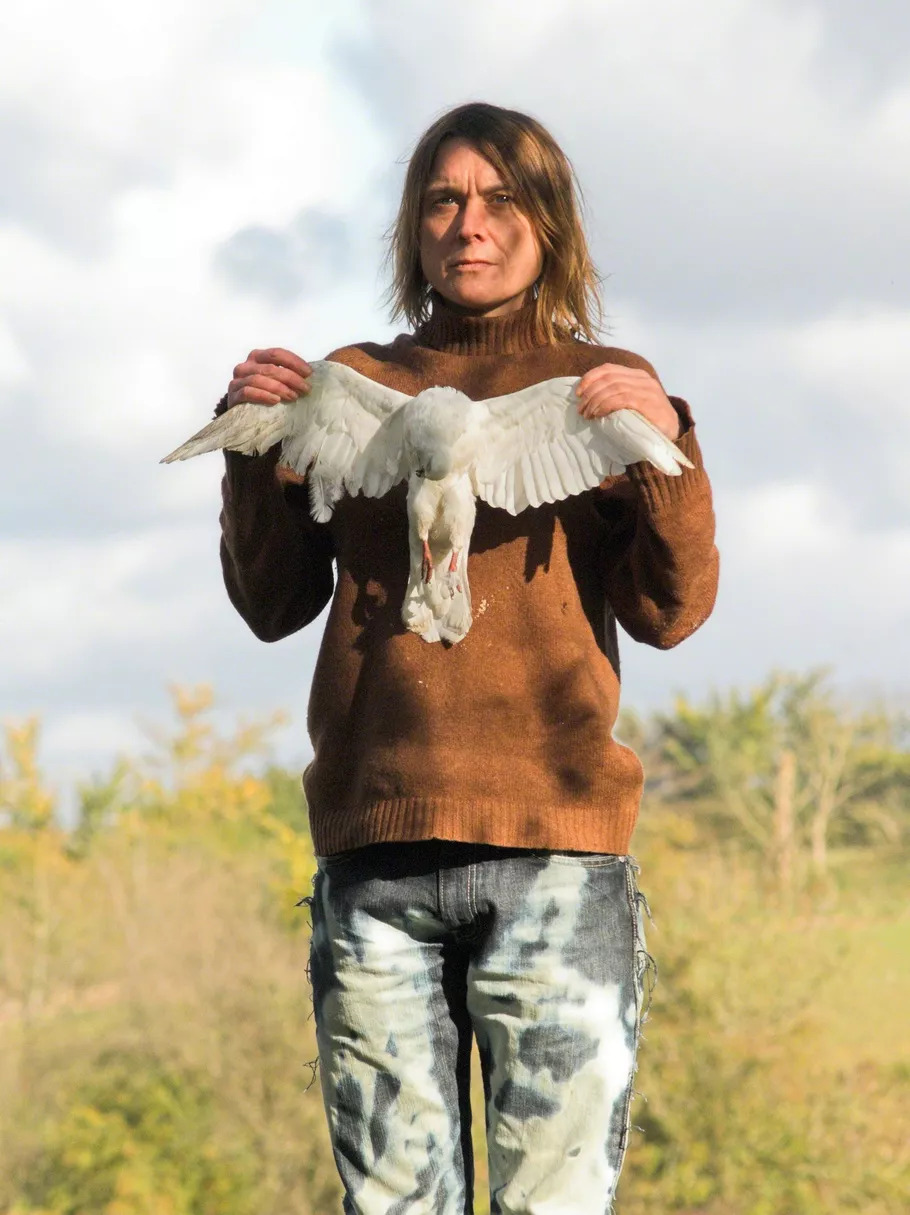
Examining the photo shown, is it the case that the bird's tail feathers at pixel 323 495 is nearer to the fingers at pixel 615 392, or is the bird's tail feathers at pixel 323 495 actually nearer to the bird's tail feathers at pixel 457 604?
the bird's tail feathers at pixel 457 604

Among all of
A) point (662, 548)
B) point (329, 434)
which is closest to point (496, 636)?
point (662, 548)

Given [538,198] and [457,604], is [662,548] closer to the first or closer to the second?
[457,604]

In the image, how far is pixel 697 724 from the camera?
2169 centimetres

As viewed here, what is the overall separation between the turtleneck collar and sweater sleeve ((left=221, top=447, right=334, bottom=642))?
0.28 metres

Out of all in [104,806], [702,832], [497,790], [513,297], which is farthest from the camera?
[702,832]

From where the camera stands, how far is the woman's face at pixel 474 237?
197cm

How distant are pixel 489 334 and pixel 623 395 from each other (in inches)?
11.8

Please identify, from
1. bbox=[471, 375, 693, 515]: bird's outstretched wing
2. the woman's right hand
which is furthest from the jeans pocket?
the woman's right hand

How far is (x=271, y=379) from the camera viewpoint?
190cm

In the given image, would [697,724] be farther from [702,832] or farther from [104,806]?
[104,806]

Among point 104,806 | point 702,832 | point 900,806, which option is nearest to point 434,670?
point 104,806

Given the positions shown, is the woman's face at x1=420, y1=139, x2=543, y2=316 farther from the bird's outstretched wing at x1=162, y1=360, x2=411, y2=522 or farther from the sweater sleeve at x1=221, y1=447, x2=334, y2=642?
the sweater sleeve at x1=221, y1=447, x2=334, y2=642

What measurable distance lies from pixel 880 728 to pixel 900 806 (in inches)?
71.0

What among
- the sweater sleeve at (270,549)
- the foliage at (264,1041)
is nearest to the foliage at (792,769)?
the foliage at (264,1041)
